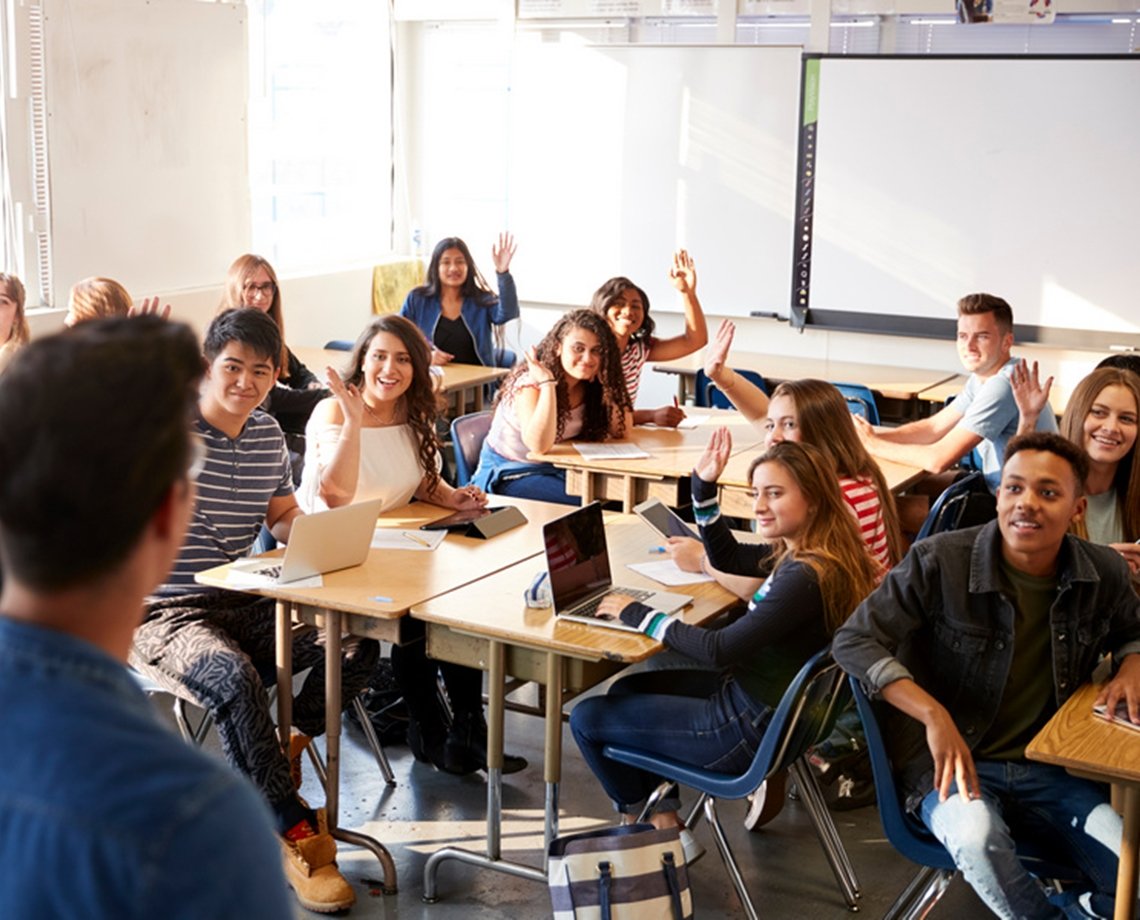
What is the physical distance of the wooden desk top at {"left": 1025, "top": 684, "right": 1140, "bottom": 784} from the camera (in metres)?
2.61

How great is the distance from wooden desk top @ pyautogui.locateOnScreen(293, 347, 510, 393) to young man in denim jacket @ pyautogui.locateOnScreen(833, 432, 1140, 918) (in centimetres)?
379

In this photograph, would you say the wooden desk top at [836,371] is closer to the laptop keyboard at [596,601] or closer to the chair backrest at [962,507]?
the chair backrest at [962,507]

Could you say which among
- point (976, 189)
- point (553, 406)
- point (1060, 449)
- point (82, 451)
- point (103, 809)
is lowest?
point (553, 406)

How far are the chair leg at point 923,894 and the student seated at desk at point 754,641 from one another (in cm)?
45

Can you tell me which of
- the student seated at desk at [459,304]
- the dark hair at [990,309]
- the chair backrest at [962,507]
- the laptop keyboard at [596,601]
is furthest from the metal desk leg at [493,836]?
the student seated at desk at [459,304]

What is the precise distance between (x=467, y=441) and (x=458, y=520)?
120 centimetres

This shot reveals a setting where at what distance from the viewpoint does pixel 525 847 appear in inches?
151

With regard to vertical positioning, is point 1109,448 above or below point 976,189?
below

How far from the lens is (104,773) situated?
3.14ft

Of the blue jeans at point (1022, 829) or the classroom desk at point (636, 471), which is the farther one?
the classroom desk at point (636, 471)

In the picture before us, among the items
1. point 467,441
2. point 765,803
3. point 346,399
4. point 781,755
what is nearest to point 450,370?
point 467,441

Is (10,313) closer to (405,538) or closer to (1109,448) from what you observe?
(405,538)

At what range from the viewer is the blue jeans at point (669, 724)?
3.27 meters

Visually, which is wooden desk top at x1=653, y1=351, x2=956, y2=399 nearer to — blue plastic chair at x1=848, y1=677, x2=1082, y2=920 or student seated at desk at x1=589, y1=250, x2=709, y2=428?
student seated at desk at x1=589, y1=250, x2=709, y2=428
